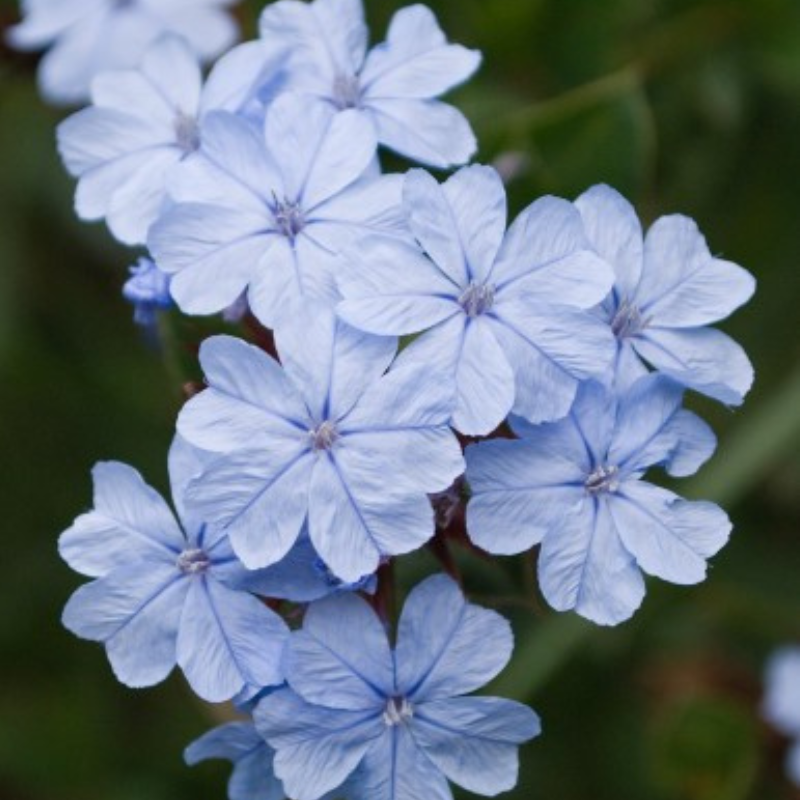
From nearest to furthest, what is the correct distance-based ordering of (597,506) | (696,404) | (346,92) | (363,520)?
(363,520) → (597,506) → (346,92) → (696,404)

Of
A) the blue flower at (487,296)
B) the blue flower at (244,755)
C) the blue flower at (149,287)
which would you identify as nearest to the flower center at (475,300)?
the blue flower at (487,296)

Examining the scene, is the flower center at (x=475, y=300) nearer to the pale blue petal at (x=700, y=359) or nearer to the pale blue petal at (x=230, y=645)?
the pale blue petal at (x=700, y=359)

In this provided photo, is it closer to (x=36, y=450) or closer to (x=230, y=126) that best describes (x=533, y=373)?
(x=230, y=126)

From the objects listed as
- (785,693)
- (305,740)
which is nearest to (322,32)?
(305,740)

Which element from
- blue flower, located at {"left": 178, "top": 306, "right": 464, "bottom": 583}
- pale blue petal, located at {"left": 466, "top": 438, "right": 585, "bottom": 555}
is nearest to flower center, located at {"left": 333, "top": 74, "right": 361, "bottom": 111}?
blue flower, located at {"left": 178, "top": 306, "right": 464, "bottom": 583}

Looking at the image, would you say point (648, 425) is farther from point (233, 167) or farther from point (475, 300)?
point (233, 167)

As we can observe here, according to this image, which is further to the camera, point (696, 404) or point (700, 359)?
point (696, 404)
